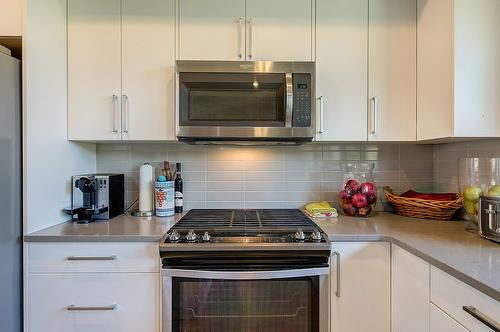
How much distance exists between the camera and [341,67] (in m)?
1.68

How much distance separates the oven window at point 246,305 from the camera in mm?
1296

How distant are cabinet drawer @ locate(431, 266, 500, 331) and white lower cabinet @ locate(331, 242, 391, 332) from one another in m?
0.30

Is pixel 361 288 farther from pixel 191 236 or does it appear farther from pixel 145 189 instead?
pixel 145 189

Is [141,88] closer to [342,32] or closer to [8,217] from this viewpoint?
[8,217]

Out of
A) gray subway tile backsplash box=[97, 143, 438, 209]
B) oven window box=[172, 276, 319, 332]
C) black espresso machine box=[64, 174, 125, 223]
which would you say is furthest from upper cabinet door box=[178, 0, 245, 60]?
oven window box=[172, 276, 319, 332]

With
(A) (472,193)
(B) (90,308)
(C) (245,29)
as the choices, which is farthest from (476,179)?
(B) (90,308)

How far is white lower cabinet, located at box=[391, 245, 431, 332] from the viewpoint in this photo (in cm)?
111

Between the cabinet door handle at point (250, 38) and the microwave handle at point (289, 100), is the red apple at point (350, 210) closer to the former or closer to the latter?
the microwave handle at point (289, 100)

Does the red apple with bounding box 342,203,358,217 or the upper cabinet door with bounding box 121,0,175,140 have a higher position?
the upper cabinet door with bounding box 121,0,175,140

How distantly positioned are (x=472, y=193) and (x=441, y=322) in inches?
25.4

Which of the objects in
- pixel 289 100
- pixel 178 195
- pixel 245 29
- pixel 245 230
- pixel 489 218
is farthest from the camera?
pixel 178 195

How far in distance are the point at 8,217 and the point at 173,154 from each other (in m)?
0.93

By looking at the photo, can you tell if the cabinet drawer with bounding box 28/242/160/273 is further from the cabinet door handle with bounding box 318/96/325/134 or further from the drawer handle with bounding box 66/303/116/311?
the cabinet door handle with bounding box 318/96/325/134

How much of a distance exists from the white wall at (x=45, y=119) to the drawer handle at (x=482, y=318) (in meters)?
1.73
